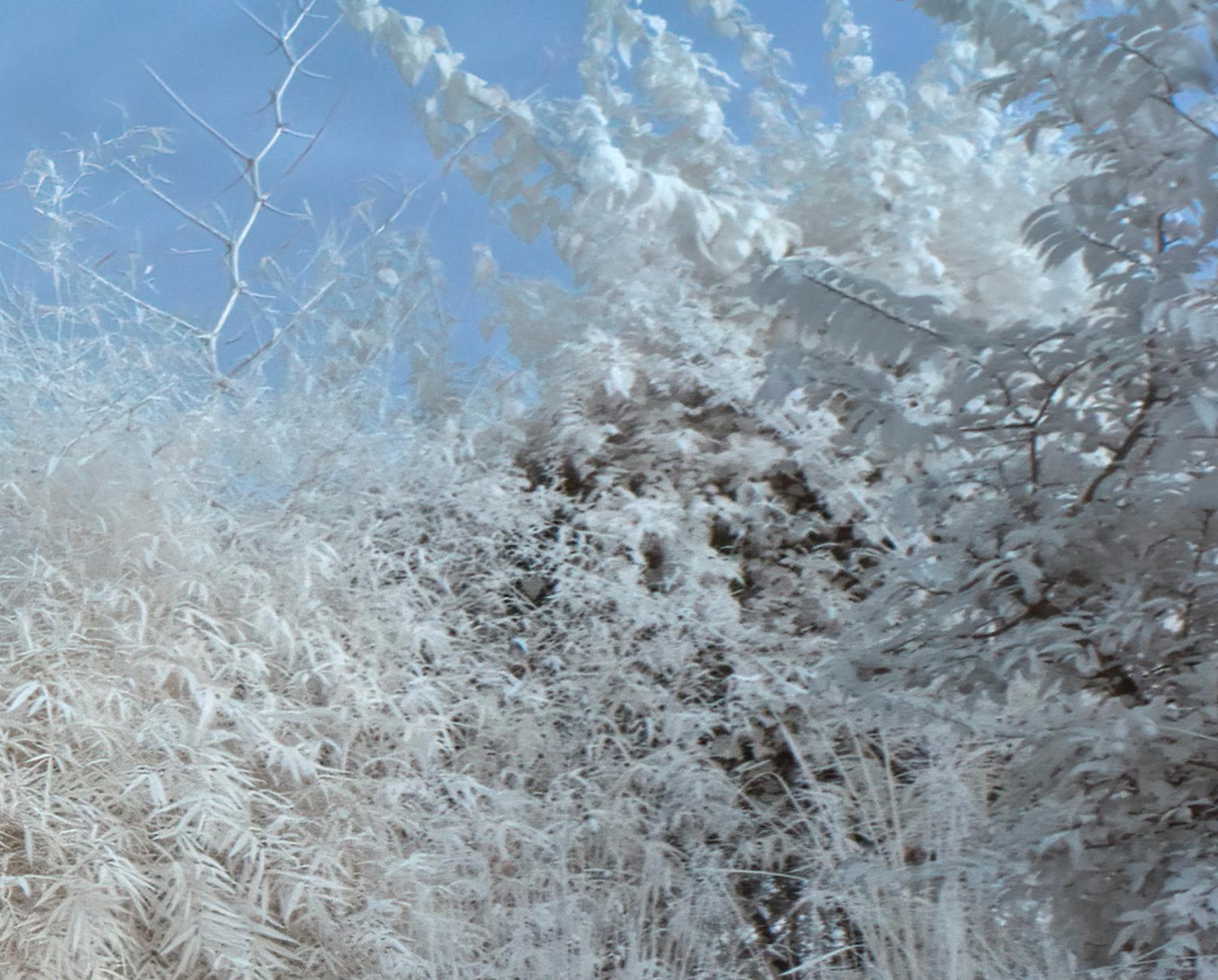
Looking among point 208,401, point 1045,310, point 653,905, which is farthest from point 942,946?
point 208,401

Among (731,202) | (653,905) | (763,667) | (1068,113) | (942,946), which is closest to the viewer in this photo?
(1068,113)

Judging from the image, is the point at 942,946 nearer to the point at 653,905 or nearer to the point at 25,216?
the point at 653,905

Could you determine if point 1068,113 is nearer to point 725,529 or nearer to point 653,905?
point 653,905

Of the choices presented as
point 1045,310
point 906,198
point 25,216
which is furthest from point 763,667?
point 25,216

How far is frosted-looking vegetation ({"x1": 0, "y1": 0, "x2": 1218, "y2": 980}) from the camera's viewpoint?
1170 mm

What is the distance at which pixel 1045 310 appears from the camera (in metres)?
2.73

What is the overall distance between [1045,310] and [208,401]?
197 cm

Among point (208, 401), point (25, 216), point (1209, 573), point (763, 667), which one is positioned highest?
point (25, 216)

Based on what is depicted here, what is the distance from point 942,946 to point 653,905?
0.47 m

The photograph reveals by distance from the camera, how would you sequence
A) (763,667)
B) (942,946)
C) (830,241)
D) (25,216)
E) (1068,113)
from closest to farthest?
(1068,113) < (942,946) < (763,667) < (25,216) < (830,241)

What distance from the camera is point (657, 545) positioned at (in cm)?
268

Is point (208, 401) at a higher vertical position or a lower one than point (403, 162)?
lower

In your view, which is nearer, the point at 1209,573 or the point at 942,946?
the point at 1209,573

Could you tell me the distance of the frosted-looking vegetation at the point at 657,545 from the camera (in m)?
1.17
